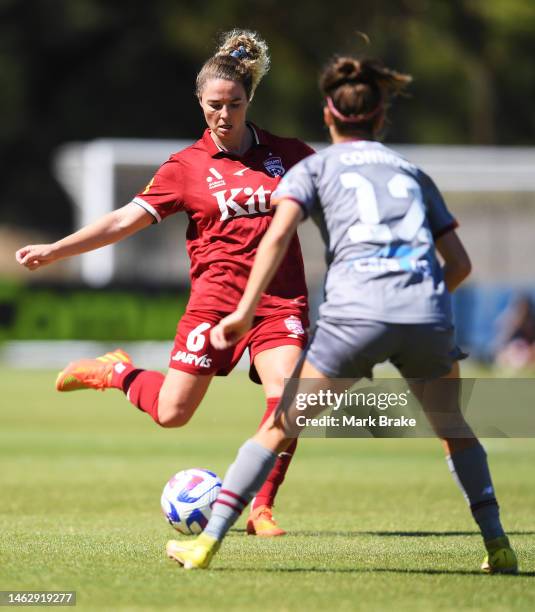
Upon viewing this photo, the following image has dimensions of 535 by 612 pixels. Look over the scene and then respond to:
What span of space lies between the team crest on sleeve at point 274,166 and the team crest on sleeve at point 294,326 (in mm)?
814

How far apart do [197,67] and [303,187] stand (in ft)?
117

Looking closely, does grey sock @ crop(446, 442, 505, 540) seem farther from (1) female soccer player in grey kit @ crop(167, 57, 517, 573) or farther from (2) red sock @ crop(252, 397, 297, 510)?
(2) red sock @ crop(252, 397, 297, 510)

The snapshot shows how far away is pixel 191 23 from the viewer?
37.4 metres

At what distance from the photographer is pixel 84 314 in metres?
24.7

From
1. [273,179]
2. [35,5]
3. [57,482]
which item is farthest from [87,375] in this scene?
[35,5]

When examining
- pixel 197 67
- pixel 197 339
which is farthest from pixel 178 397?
pixel 197 67

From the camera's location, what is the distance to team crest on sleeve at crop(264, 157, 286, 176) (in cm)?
723

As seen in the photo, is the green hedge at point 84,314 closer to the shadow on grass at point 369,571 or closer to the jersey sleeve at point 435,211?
the shadow on grass at point 369,571

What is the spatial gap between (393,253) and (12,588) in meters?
2.05

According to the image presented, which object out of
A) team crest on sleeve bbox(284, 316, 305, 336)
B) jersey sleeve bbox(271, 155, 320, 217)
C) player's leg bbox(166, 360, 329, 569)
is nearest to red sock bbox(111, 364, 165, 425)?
team crest on sleeve bbox(284, 316, 305, 336)

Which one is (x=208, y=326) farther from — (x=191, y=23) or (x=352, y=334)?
(x=191, y=23)

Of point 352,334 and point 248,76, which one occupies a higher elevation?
point 248,76

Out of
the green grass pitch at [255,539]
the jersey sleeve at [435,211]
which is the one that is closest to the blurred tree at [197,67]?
the green grass pitch at [255,539]

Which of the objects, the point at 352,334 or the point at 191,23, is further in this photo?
the point at 191,23
